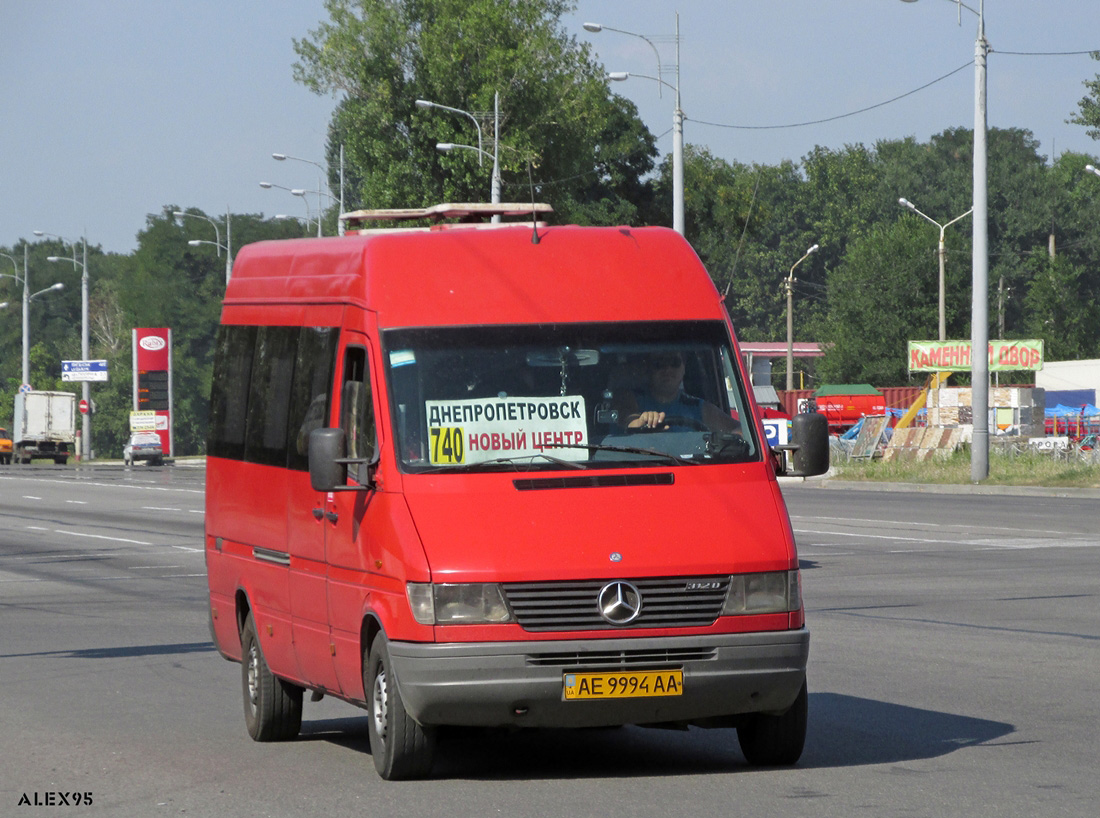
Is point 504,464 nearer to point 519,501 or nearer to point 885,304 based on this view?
point 519,501

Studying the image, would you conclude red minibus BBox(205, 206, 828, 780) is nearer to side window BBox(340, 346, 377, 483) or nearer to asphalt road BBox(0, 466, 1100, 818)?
side window BBox(340, 346, 377, 483)

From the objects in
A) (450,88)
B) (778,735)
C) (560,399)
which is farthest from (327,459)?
(450,88)

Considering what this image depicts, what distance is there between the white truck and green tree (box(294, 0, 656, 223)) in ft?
84.0

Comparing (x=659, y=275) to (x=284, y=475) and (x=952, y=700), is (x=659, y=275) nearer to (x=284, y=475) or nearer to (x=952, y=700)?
(x=284, y=475)

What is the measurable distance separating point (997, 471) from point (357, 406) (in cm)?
3226

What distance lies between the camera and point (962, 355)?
183 ft

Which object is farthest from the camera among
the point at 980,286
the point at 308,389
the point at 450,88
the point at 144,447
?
the point at 144,447

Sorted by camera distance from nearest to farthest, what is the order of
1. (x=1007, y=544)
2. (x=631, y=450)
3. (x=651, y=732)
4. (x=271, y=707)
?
1. (x=631, y=450)
2. (x=271, y=707)
3. (x=651, y=732)
4. (x=1007, y=544)

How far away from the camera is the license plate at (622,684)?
23.5 ft

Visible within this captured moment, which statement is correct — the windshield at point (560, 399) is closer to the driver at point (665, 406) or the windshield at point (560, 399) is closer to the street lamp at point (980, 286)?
the driver at point (665, 406)

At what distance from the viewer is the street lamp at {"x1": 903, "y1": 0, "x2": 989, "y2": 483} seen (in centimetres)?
3697

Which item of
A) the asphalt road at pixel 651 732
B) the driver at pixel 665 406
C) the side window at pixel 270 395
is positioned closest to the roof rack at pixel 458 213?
the side window at pixel 270 395

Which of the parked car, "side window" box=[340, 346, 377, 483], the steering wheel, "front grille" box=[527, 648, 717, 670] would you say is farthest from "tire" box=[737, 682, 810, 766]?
the parked car

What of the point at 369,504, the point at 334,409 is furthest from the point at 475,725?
the point at 334,409
